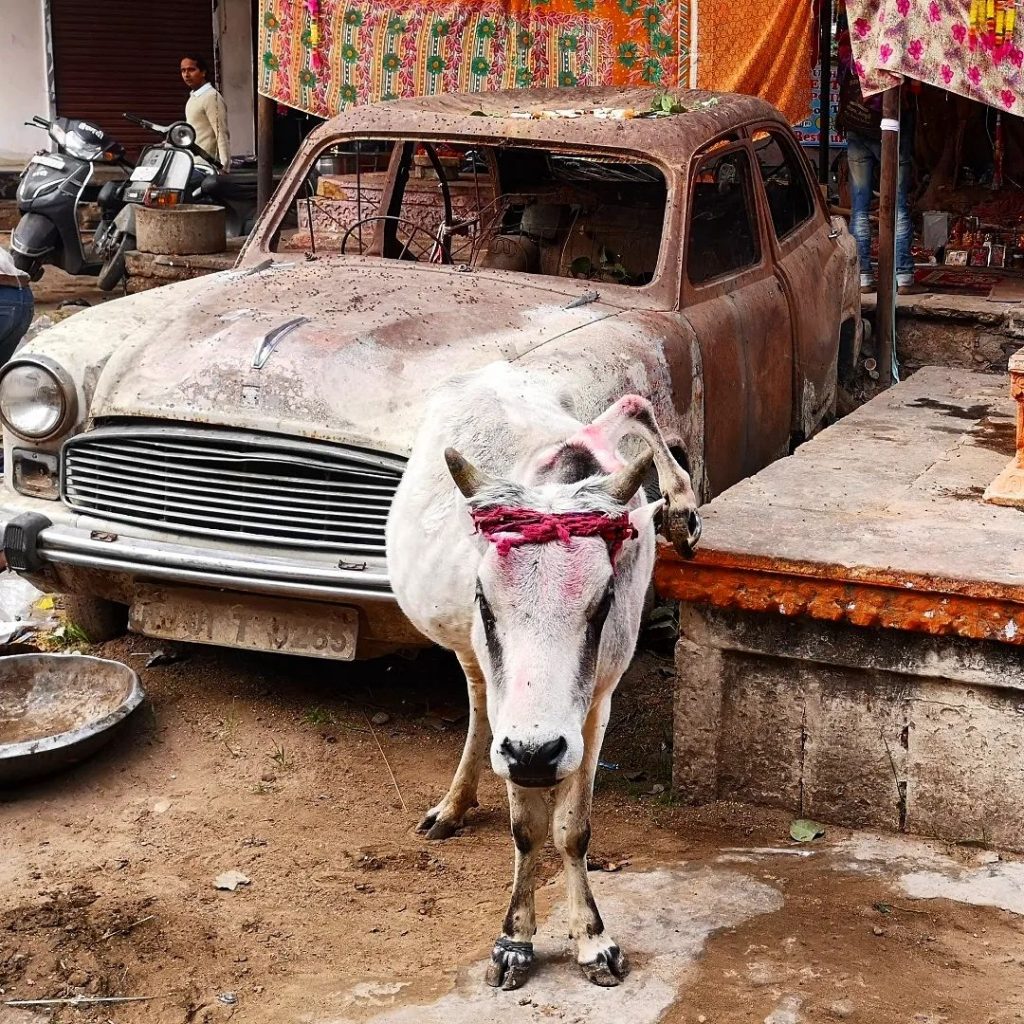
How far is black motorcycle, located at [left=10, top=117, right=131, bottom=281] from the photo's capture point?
39.9 ft

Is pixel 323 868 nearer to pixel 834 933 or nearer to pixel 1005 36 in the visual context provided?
pixel 834 933

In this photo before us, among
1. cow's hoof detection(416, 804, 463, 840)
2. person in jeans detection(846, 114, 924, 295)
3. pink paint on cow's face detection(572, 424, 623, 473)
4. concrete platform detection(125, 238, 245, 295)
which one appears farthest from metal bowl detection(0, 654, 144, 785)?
concrete platform detection(125, 238, 245, 295)

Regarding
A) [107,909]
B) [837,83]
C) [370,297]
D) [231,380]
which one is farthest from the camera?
[837,83]

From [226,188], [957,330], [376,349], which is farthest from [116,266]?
[376,349]

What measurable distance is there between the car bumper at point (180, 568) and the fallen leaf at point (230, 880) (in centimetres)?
85

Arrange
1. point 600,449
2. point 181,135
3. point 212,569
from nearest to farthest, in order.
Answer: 1. point 600,449
2. point 212,569
3. point 181,135

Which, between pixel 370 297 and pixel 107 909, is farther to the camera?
pixel 370 297

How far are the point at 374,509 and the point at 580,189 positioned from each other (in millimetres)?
2558

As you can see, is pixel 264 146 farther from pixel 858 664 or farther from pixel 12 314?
pixel 858 664

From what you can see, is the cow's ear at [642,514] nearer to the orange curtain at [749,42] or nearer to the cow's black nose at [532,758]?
the cow's black nose at [532,758]

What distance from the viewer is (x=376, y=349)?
4.85m

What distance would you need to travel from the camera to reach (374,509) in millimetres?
4574

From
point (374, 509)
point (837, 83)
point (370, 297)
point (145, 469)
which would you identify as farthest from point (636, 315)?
point (837, 83)

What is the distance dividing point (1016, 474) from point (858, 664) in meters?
1.07
